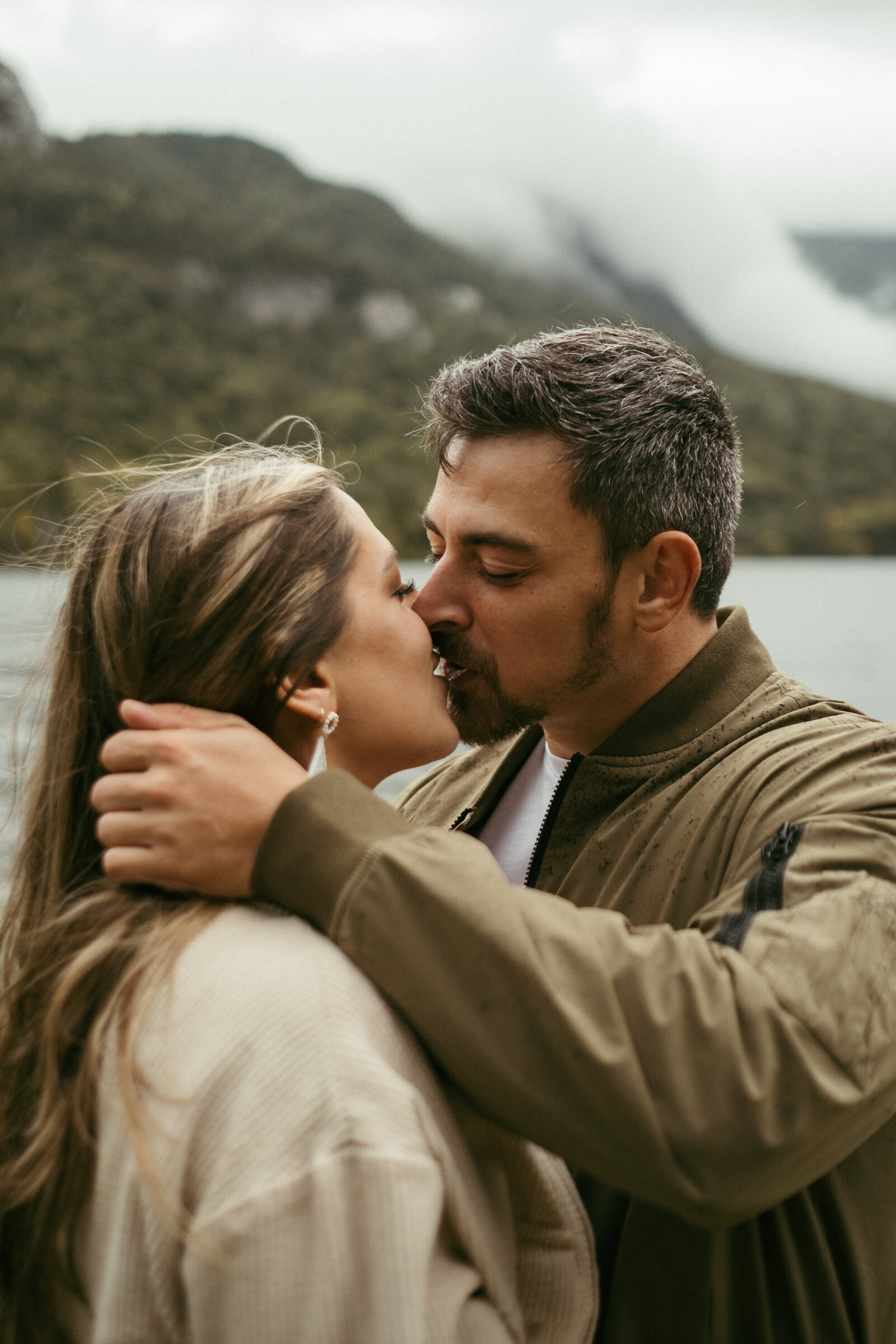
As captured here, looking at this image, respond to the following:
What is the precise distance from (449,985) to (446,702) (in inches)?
42.9

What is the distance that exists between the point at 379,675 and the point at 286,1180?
1034mm

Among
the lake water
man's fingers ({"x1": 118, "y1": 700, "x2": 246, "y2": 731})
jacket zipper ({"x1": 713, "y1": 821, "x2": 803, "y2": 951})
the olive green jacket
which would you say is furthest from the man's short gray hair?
the lake water

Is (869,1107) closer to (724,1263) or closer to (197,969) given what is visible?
(724,1263)

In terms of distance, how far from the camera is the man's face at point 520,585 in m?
2.65

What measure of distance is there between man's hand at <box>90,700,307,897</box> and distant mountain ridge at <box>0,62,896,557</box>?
1.06 meters

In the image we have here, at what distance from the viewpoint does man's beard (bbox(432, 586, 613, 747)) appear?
2695mm

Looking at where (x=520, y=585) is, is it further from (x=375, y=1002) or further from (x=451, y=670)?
(x=375, y=1002)

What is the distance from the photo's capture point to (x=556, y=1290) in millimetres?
1741

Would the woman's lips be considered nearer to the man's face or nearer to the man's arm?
the man's face

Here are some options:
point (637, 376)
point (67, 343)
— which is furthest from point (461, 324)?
point (637, 376)

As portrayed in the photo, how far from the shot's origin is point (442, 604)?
266 cm

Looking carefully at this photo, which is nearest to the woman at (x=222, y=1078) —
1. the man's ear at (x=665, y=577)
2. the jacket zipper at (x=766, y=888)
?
the jacket zipper at (x=766, y=888)

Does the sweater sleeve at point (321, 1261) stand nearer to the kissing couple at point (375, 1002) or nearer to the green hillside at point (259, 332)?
the kissing couple at point (375, 1002)

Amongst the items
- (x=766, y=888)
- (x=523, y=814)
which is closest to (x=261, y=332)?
(x=523, y=814)
